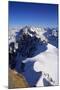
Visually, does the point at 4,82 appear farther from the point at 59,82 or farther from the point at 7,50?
the point at 59,82

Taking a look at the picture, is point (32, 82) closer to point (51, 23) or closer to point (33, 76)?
point (33, 76)

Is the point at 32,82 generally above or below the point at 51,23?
below

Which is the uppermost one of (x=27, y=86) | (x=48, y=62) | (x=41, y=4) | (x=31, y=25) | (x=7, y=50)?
(x=41, y=4)

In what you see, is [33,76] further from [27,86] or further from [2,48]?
[2,48]

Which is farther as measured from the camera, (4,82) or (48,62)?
(48,62)

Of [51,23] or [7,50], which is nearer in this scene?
[7,50]

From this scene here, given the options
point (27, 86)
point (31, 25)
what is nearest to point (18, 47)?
point (31, 25)

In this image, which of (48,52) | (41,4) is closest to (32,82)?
(48,52)

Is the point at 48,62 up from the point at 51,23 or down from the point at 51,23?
down

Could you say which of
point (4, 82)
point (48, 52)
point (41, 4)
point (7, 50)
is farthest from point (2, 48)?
point (41, 4)
